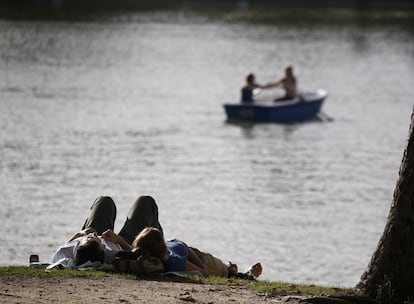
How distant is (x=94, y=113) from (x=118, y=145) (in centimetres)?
644

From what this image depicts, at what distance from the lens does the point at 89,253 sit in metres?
11.7

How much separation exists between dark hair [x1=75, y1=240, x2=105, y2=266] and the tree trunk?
8.36ft

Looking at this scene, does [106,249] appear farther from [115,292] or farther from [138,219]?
[115,292]

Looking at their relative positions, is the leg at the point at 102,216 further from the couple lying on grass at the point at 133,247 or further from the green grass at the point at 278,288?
Answer: the green grass at the point at 278,288

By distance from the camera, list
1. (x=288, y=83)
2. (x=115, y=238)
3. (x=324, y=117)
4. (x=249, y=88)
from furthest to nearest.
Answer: (x=324, y=117) → (x=288, y=83) → (x=249, y=88) → (x=115, y=238)

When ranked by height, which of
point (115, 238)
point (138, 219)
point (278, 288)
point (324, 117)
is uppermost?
point (324, 117)

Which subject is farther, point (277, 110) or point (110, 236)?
point (277, 110)

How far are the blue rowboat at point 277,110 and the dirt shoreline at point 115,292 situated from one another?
23.9 m

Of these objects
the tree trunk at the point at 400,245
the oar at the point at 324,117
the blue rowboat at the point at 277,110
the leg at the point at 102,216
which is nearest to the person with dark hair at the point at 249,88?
the blue rowboat at the point at 277,110

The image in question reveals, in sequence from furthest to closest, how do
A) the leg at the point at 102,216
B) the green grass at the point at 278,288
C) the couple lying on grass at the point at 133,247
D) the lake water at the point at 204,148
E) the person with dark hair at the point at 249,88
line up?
1. the person with dark hair at the point at 249,88
2. the lake water at the point at 204,148
3. the leg at the point at 102,216
4. the green grass at the point at 278,288
5. the couple lying on grass at the point at 133,247

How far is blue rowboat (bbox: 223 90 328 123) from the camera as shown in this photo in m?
35.4

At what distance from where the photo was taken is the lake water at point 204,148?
20.2 m

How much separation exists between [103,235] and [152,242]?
27.0 inches

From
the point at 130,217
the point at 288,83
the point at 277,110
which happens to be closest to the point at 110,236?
the point at 130,217
